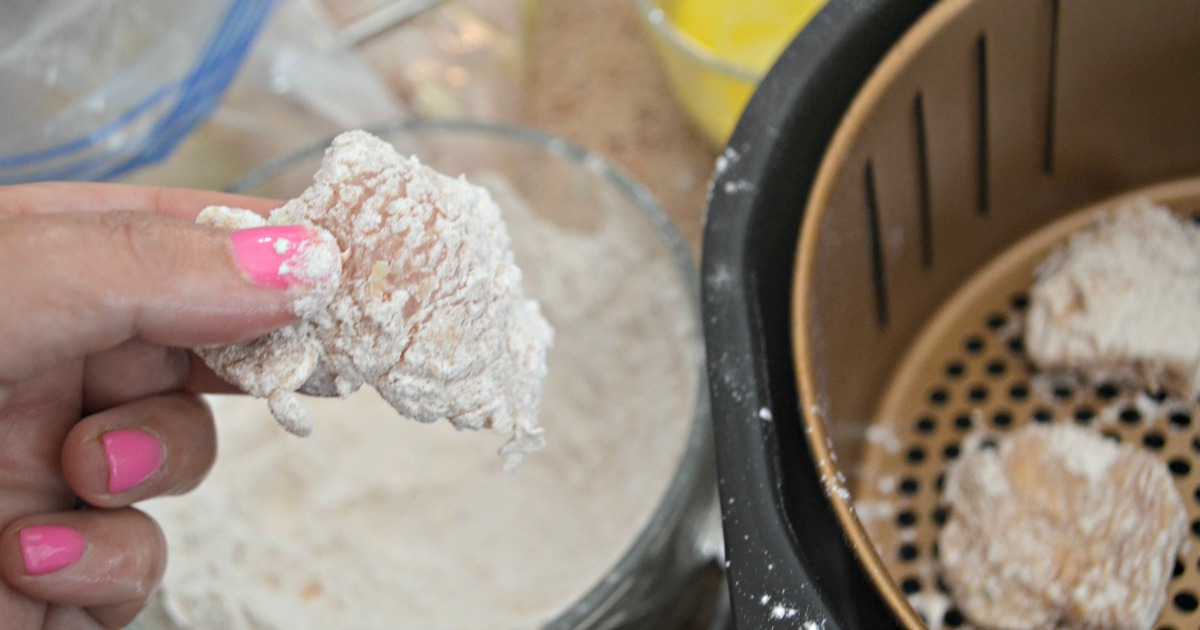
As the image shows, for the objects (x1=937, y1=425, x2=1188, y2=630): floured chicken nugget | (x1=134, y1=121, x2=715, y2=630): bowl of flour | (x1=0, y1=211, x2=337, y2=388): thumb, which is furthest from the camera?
(x1=134, y1=121, x2=715, y2=630): bowl of flour

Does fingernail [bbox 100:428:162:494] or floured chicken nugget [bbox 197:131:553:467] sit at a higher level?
floured chicken nugget [bbox 197:131:553:467]

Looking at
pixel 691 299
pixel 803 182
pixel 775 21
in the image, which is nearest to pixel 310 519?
pixel 691 299

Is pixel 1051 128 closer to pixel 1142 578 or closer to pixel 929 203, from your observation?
Answer: pixel 929 203

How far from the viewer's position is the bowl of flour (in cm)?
62

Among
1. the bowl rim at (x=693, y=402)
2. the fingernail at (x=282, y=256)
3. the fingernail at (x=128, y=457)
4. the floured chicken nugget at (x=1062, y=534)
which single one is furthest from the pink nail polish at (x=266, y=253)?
the floured chicken nugget at (x=1062, y=534)

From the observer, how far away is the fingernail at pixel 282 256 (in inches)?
14.0

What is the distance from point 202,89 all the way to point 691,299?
36 centimetres

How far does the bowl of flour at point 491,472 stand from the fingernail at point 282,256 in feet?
0.86

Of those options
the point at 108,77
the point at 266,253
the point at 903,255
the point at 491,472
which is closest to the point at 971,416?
the point at 903,255

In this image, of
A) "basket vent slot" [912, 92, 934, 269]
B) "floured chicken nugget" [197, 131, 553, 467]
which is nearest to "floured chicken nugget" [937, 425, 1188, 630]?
"basket vent slot" [912, 92, 934, 269]

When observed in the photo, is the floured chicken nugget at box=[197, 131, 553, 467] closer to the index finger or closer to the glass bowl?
the index finger

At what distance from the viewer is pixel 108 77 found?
697 mm

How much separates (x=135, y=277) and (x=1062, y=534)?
433 mm

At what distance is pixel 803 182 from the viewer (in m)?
0.48
